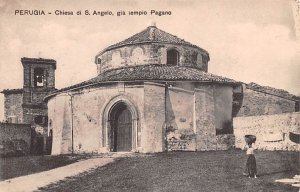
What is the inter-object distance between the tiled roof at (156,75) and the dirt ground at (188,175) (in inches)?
127

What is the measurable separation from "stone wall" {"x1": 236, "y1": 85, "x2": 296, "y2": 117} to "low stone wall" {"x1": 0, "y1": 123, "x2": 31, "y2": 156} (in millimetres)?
9132

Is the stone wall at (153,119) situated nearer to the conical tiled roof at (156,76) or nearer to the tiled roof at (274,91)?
the conical tiled roof at (156,76)

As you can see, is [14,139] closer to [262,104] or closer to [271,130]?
[262,104]

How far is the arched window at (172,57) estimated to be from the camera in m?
18.3

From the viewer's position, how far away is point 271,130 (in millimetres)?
14586

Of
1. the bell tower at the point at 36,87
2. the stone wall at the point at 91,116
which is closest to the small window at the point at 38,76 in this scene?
the bell tower at the point at 36,87

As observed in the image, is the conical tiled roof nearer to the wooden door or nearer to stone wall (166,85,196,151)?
stone wall (166,85,196,151)

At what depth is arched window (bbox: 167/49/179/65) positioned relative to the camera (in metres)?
18.3

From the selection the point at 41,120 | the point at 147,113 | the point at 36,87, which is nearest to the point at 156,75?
the point at 147,113

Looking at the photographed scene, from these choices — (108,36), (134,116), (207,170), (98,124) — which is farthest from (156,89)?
(207,170)

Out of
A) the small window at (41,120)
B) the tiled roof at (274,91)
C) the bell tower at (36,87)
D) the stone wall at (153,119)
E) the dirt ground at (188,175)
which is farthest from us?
the small window at (41,120)

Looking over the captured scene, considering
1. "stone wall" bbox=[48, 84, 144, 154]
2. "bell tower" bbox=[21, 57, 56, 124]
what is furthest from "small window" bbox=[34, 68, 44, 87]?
"stone wall" bbox=[48, 84, 144, 154]

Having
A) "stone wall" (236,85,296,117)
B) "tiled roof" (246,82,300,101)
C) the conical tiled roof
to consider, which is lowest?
"stone wall" (236,85,296,117)

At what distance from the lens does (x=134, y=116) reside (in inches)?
609
